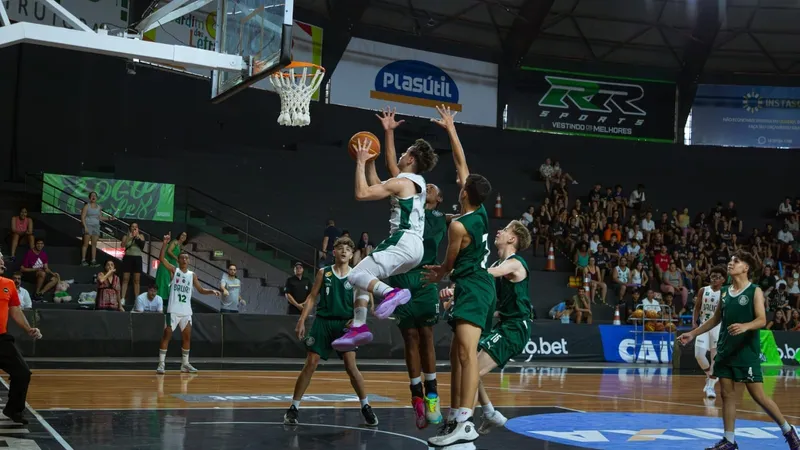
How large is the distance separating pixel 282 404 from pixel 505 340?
3.88 meters

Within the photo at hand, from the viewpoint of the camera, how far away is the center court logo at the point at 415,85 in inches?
1139

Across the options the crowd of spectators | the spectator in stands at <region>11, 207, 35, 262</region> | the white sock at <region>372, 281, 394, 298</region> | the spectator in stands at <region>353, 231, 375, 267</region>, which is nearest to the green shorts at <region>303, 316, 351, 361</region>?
the white sock at <region>372, 281, 394, 298</region>

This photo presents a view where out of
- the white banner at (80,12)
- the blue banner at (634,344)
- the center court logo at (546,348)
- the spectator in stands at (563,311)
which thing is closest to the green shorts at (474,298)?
the center court logo at (546,348)

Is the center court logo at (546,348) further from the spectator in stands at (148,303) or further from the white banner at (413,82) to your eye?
the white banner at (413,82)

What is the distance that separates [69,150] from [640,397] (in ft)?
54.4

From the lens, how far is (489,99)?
31.0 meters

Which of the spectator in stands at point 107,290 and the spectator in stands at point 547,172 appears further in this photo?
the spectator in stands at point 547,172

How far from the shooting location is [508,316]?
332 inches

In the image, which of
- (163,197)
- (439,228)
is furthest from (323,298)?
(163,197)

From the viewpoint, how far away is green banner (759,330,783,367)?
22.7 metres

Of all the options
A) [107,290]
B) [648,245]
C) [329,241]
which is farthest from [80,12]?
[648,245]

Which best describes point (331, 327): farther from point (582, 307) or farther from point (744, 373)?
point (582, 307)

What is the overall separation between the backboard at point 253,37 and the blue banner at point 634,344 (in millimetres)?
13845

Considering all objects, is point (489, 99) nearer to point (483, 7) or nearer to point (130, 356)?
point (483, 7)
